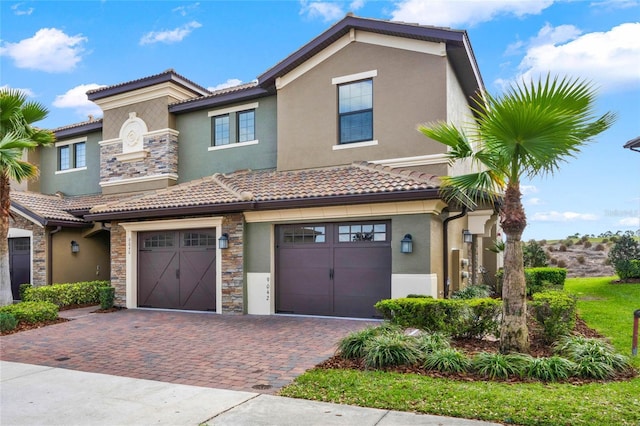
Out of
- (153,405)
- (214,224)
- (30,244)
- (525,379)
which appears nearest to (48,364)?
(153,405)

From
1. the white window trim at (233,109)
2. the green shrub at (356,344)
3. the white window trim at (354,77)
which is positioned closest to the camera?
the green shrub at (356,344)

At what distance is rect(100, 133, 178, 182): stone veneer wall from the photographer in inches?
674

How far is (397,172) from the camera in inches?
492

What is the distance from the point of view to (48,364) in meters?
8.09

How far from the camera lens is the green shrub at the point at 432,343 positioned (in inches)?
290

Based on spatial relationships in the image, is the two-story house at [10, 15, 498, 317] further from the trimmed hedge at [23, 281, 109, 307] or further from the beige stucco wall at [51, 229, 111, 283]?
the trimmed hedge at [23, 281, 109, 307]

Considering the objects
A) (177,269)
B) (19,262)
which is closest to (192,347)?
(177,269)

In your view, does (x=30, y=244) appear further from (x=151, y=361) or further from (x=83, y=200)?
(x=151, y=361)

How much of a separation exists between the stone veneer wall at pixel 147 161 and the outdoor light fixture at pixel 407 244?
983 centimetres

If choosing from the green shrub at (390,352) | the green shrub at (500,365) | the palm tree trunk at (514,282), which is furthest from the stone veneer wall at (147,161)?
the green shrub at (500,365)

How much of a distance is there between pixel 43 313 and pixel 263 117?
882 cm

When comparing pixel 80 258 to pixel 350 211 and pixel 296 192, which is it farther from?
pixel 350 211

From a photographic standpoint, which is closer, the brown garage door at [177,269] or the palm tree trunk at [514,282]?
the palm tree trunk at [514,282]

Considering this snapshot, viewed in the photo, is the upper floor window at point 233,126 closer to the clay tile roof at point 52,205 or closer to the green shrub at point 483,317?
the clay tile roof at point 52,205
